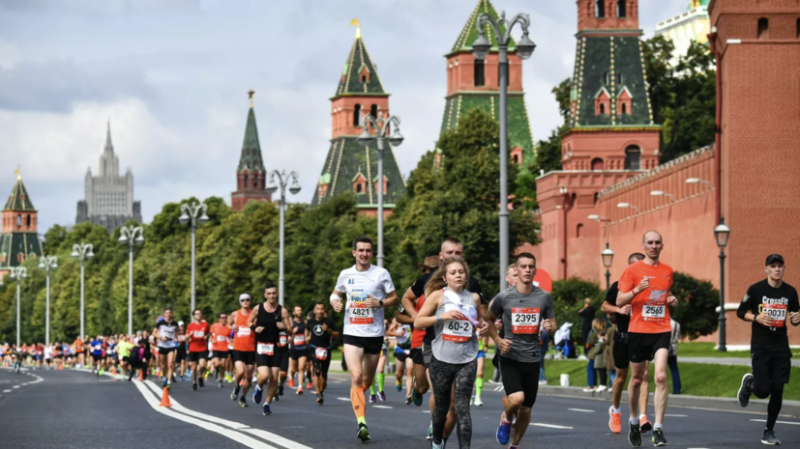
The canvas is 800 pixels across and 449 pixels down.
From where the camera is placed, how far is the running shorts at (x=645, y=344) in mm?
16344

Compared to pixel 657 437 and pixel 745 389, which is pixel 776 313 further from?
pixel 657 437

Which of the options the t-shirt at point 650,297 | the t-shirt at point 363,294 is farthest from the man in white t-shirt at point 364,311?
the t-shirt at point 650,297

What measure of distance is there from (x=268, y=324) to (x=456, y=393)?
10901 mm

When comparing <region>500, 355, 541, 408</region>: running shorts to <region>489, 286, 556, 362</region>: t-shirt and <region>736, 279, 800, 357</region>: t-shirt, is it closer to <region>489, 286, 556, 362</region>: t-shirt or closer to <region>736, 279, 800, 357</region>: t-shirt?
<region>489, 286, 556, 362</region>: t-shirt

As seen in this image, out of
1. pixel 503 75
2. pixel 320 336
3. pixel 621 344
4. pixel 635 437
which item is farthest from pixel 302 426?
pixel 503 75

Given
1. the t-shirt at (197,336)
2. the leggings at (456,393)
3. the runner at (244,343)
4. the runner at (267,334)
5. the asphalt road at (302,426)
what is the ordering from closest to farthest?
the leggings at (456,393)
the asphalt road at (302,426)
the runner at (267,334)
the runner at (244,343)
the t-shirt at (197,336)

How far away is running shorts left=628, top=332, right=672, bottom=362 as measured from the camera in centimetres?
1634

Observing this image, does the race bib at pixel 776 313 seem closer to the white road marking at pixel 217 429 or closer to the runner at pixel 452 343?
the runner at pixel 452 343

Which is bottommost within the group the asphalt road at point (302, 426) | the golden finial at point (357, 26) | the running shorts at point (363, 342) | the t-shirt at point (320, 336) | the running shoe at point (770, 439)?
the asphalt road at point (302, 426)

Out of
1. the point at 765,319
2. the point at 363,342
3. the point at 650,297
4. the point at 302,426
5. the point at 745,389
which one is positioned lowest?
the point at 302,426

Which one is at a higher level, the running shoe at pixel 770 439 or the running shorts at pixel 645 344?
the running shorts at pixel 645 344

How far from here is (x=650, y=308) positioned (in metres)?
16.4

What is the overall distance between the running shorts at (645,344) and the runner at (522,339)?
71.5 inches

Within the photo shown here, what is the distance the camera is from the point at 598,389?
106ft
